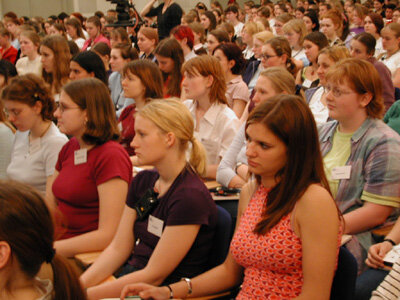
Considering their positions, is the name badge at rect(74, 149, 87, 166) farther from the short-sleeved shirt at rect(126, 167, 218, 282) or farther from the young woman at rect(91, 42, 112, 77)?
the young woman at rect(91, 42, 112, 77)

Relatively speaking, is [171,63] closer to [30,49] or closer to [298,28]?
[298,28]

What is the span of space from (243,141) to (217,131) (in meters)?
0.34

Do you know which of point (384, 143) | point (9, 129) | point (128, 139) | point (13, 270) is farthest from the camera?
point (128, 139)

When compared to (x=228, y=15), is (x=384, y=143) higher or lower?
higher

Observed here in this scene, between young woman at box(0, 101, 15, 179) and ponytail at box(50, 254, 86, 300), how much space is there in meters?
2.08

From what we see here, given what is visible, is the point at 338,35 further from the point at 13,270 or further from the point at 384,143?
the point at 13,270

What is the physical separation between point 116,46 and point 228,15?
19.1ft

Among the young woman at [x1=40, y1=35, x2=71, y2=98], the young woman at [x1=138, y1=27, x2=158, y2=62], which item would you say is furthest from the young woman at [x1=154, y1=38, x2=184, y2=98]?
the young woman at [x1=138, y1=27, x2=158, y2=62]

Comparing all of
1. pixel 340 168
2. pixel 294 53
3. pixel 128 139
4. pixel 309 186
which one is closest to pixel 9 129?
pixel 128 139

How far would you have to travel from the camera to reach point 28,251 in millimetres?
1206

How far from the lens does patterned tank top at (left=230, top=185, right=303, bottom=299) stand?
1.61m

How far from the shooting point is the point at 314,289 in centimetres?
155

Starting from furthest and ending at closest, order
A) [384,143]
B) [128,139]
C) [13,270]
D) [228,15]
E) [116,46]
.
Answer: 1. [228,15]
2. [116,46]
3. [128,139]
4. [384,143]
5. [13,270]

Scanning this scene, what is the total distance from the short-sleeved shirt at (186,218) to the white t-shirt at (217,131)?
4.52ft
